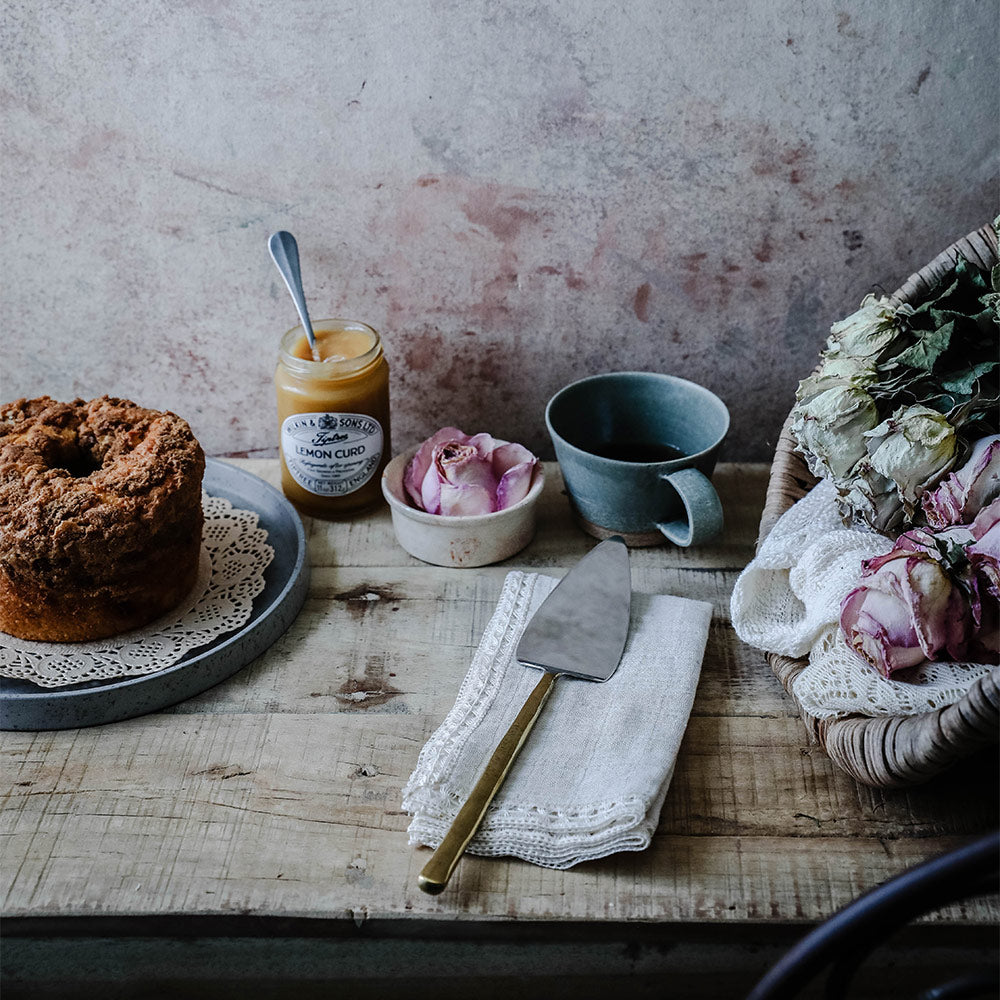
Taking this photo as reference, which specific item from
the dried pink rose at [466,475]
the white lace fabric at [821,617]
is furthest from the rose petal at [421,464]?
the white lace fabric at [821,617]

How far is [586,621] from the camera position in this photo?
0.94 m

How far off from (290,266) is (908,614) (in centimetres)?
72

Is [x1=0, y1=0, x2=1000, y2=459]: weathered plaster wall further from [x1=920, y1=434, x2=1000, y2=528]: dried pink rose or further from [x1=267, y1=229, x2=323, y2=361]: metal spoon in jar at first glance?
[x1=920, y1=434, x2=1000, y2=528]: dried pink rose

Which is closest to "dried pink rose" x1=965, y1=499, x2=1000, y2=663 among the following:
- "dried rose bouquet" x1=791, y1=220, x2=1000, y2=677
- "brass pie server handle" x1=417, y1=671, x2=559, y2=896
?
"dried rose bouquet" x1=791, y1=220, x2=1000, y2=677

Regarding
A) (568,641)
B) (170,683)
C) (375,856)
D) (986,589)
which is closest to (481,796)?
(375,856)

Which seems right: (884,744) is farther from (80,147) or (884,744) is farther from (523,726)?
(80,147)

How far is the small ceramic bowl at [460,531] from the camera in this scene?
1032 mm

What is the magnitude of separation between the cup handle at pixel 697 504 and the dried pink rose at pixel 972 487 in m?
0.23

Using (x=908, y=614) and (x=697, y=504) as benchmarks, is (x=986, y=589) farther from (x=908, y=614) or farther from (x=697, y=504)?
(x=697, y=504)

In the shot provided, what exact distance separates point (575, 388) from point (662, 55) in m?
0.36

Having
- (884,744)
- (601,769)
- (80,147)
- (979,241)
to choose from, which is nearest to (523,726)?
(601,769)

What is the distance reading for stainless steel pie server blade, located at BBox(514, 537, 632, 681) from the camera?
0.89 meters

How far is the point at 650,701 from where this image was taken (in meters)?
0.85

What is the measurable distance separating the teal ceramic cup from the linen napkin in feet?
0.38
